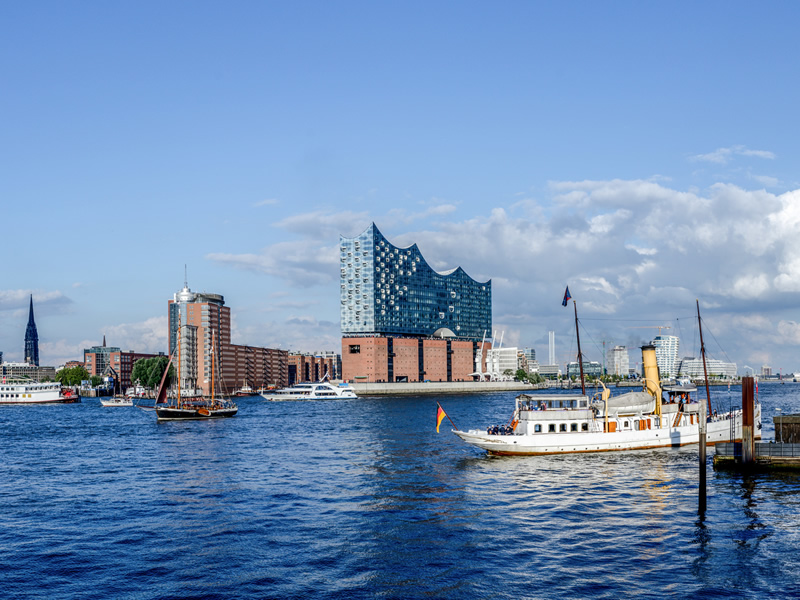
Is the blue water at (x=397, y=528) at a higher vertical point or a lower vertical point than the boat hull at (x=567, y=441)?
lower

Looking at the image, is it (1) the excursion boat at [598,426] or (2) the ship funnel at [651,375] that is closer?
(1) the excursion boat at [598,426]

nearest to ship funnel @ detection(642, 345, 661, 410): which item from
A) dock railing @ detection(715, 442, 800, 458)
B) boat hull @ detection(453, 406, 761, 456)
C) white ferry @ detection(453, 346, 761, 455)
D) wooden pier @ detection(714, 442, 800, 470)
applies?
white ferry @ detection(453, 346, 761, 455)

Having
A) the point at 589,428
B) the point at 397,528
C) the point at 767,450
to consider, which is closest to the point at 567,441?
the point at 589,428

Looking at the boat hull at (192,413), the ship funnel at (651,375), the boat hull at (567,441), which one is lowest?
the boat hull at (192,413)

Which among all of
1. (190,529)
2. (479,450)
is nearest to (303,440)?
(479,450)

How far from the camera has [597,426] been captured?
2467 inches

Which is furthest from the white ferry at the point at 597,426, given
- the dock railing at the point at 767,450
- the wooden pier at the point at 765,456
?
the wooden pier at the point at 765,456

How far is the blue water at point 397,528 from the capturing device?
27438mm

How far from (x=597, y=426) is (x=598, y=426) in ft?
0.33

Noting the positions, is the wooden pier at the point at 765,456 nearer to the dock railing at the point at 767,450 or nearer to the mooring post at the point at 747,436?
the dock railing at the point at 767,450

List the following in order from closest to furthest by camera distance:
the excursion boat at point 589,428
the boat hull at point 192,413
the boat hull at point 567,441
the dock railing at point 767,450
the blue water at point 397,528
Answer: the blue water at point 397,528 < the dock railing at point 767,450 < the boat hull at point 567,441 < the excursion boat at point 589,428 < the boat hull at point 192,413

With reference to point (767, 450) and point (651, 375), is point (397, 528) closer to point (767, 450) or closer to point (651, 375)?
point (767, 450)

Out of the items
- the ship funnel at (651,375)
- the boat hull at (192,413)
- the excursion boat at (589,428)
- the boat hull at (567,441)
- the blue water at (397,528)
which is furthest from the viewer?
the boat hull at (192,413)

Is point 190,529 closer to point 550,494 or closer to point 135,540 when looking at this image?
point 135,540
